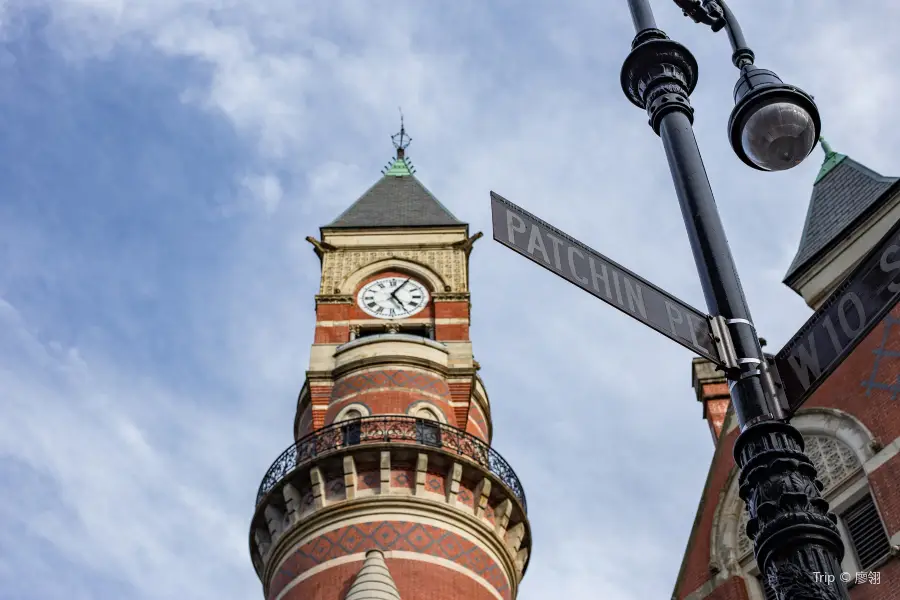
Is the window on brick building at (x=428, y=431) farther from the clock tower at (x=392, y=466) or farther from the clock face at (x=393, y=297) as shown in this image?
the clock face at (x=393, y=297)

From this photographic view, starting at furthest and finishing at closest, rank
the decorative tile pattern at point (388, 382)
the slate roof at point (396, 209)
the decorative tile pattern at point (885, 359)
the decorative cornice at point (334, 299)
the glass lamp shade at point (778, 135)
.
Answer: the slate roof at point (396, 209) → the decorative cornice at point (334, 299) → the decorative tile pattern at point (388, 382) → the decorative tile pattern at point (885, 359) → the glass lamp shade at point (778, 135)

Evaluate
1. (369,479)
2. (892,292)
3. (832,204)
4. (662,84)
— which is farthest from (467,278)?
(892,292)

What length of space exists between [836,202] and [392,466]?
454 inches

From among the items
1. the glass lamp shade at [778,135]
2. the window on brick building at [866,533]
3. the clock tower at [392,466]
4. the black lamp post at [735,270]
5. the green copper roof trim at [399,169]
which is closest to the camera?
the black lamp post at [735,270]

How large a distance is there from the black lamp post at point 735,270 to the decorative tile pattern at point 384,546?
17.0 metres

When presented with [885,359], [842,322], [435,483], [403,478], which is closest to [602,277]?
[842,322]

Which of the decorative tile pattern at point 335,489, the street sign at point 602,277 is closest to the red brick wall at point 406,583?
the decorative tile pattern at point 335,489

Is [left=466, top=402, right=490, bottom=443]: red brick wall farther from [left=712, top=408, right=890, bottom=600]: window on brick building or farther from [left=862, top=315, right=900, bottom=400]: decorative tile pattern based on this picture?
[left=862, top=315, right=900, bottom=400]: decorative tile pattern

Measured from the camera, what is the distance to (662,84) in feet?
24.2

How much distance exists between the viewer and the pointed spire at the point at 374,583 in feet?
69.8

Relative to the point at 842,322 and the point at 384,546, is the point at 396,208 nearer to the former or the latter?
the point at 384,546

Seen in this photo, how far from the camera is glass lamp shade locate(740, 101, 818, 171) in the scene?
21.4 feet

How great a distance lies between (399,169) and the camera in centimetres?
4322

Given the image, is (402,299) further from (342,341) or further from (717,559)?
(717,559)
